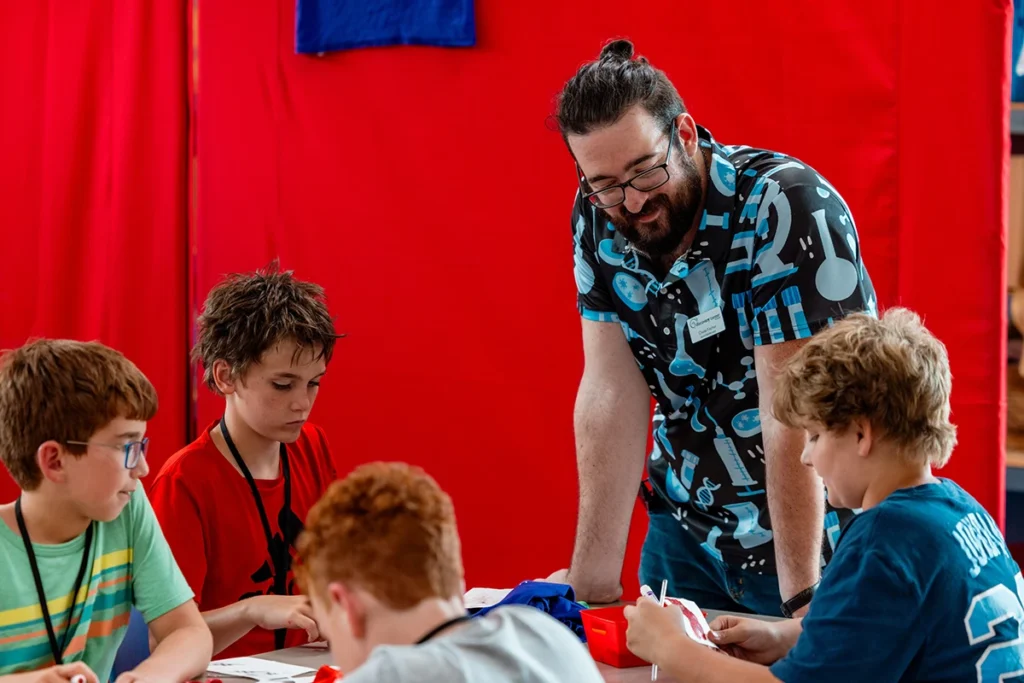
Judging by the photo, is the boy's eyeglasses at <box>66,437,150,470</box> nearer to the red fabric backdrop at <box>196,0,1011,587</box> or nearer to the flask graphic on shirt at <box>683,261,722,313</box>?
the flask graphic on shirt at <box>683,261,722,313</box>

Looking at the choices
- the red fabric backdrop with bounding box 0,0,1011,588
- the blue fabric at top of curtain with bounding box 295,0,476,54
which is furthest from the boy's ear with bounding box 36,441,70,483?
the blue fabric at top of curtain with bounding box 295,0,476,54

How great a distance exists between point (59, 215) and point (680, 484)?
8.69ft

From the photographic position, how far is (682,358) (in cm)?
223

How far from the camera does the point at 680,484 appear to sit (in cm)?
233

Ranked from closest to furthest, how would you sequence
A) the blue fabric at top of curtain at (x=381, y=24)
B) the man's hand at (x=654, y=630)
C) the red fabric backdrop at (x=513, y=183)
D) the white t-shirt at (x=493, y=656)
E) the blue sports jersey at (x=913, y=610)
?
the white t-shirt at (x=493, y=656) < the blue sports jersey at (x=913, y=610) < the man's hand at (x=654, y=630) < the red fabric backdrop at (x=513, y=183) < the blue fabric at top of curtain at (x=381, y=24)

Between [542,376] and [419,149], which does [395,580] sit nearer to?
[542,376]

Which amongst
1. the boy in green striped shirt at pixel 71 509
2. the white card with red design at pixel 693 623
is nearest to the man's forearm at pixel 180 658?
the boy in green striped shirt at pixel 71 509

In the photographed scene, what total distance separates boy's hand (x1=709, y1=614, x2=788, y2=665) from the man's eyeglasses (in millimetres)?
757

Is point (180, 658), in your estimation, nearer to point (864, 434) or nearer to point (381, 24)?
point (864, 434)

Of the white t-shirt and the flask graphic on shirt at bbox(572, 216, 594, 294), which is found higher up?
the flask graphic on shirt at bbox(572, 216, 594, 294)

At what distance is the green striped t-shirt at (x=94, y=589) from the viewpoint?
1.83 m

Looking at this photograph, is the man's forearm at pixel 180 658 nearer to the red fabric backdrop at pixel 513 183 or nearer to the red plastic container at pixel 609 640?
the red plastic container at pixel 609 640

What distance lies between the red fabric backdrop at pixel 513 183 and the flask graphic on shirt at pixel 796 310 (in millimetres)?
1035

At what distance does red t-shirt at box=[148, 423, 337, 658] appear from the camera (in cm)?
221
